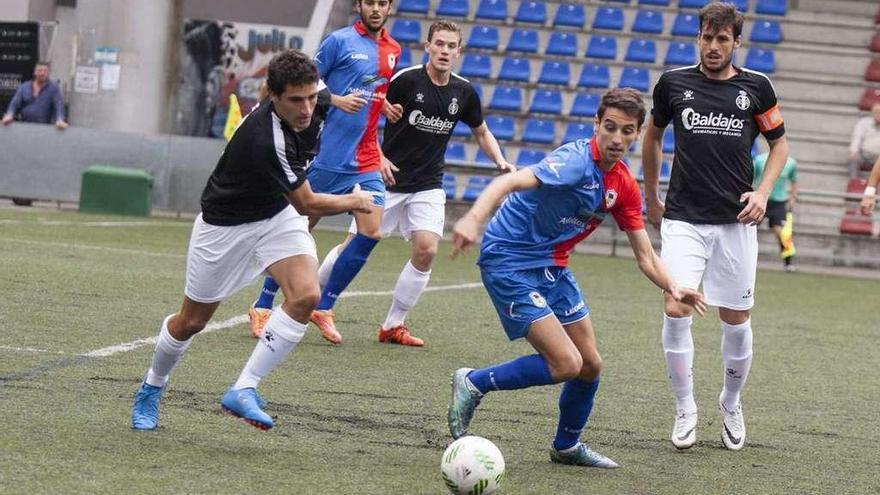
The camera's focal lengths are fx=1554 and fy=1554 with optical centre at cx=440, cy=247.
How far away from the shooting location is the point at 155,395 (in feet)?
21.0

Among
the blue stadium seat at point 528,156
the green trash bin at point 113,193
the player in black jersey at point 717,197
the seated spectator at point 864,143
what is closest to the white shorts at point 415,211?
the player in black jersey at point 717,197

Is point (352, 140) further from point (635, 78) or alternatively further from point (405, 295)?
point (635, 78)

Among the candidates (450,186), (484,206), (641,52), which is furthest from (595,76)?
(484,206)

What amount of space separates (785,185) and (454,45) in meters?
11.4

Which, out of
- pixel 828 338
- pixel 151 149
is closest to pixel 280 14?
pixel 151 149

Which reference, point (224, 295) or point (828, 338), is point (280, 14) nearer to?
point (828, 338)

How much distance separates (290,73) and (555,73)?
1897 centimetres

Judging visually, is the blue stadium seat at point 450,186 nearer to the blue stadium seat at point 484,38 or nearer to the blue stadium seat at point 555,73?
the blue stadium seat at point 555,73

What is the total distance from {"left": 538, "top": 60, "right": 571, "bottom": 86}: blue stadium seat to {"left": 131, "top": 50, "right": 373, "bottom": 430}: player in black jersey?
18.5 meters

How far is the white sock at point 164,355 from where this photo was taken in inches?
251

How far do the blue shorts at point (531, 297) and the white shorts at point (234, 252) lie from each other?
0.78m

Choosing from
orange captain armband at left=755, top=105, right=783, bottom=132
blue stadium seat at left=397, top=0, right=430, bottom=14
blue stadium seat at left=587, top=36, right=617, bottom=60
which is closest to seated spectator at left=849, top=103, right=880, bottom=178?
blue stadium seat at left=587, top=36, right=617, bottom=60

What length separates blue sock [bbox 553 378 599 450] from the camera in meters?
6.34

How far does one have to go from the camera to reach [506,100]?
24344 mm
